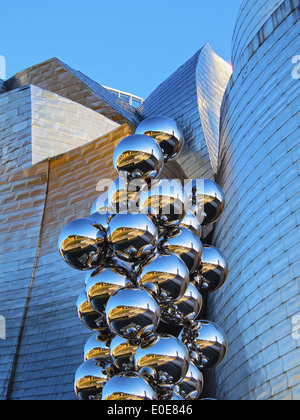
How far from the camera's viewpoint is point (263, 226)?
691 centimetres

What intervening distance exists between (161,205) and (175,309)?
1.88 ft

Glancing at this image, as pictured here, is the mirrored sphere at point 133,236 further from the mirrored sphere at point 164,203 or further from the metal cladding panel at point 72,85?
the metal cladding panel at point 72,85

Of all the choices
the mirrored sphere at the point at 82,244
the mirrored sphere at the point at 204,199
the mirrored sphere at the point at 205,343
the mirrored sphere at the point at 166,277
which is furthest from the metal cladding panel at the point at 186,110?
the mirrored sphere at the point at 166,277

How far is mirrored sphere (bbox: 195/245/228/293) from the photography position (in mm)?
3521

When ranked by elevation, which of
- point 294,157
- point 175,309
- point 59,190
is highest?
point 59,190

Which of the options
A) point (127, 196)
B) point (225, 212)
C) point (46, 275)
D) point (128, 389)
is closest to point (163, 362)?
point (128, 389)

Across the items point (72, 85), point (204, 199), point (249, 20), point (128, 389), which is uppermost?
point (72, 85)

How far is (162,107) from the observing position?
585 inches

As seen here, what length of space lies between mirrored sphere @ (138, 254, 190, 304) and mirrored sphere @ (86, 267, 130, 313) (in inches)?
6.4

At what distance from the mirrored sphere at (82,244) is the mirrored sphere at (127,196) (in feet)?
0.61

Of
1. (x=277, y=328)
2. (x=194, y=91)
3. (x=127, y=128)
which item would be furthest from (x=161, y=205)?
(x=194, y=91)

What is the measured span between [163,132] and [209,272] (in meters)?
0.83

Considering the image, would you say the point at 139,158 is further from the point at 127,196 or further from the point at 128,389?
the point at 128,389

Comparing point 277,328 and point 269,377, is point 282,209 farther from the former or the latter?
point 269,377
